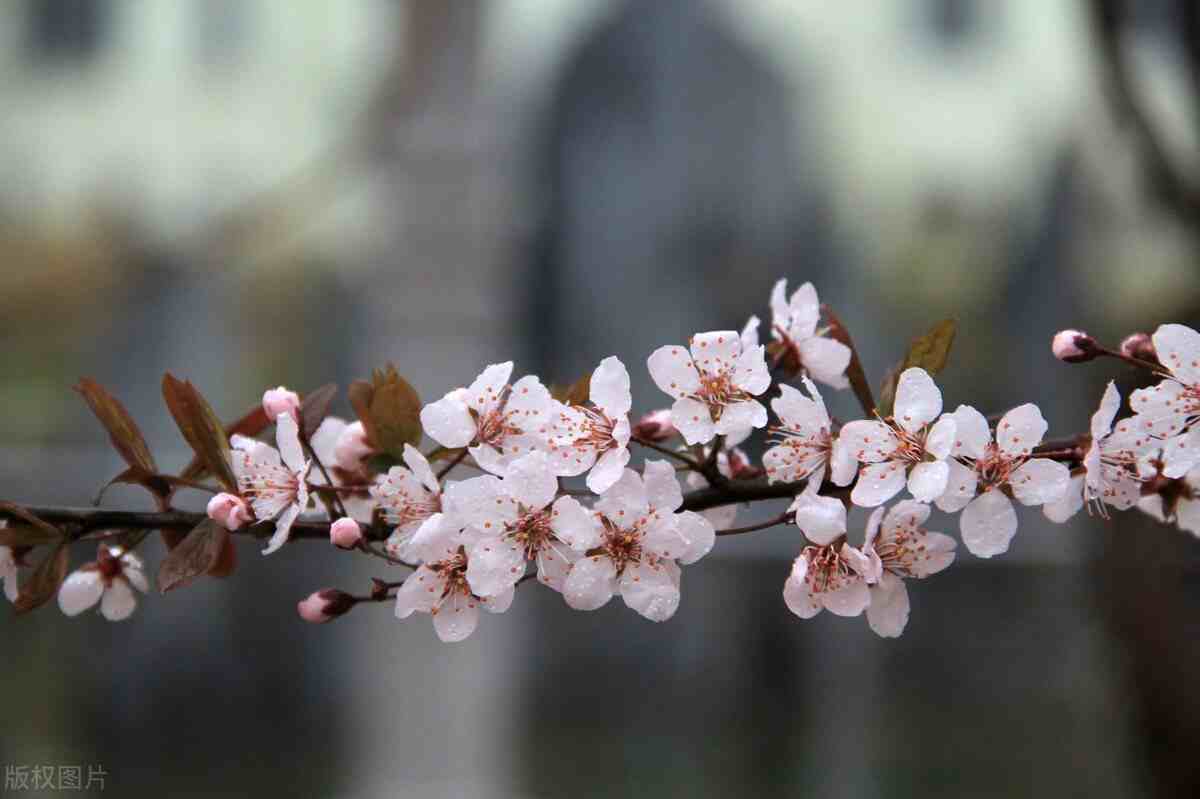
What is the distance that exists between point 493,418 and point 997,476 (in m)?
0.13

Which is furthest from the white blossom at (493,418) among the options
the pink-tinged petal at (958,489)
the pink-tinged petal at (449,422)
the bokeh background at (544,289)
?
the bokeh background at (544,289)

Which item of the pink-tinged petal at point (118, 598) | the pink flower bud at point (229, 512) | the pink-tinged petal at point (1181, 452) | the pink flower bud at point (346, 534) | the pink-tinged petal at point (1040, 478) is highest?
the pink-tinged petal at point (1181, 452)

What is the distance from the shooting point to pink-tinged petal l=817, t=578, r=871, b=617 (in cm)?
30

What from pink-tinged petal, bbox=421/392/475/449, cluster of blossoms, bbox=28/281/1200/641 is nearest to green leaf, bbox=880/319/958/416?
cluster of blossoms, bbox=28/281/1200/641

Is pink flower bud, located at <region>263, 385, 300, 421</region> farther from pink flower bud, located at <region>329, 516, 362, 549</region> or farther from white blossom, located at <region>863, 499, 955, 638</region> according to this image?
white blossom, located at <region>863, 499, 955, 638</region>

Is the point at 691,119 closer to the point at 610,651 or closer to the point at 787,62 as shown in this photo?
the point at 787,62

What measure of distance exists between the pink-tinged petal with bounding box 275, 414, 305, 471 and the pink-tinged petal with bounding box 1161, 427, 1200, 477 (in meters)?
0.22

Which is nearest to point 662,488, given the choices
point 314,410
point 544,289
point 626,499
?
point 626,499

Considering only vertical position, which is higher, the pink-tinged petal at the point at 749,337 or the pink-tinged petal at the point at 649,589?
the pink-tinged petal at the point at 749,337

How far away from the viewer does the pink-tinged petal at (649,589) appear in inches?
11.6

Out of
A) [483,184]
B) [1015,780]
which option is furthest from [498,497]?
[483,184]

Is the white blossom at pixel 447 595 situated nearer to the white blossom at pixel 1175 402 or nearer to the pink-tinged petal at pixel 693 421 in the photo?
the pink-tinged petal at pixel 693 421

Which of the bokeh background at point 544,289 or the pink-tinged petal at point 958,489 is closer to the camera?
the pink-tinged petal at point 958,489

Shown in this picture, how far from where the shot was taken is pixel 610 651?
2416mm
